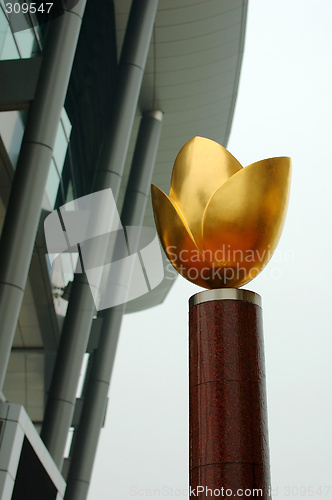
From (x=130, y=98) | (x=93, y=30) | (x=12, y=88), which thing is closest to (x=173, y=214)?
(x=12, y=88)

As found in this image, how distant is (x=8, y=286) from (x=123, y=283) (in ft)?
24.8

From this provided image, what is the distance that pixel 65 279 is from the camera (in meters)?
16.1

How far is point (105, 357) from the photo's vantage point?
1633cm

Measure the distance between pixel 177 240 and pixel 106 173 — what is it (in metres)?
9.08

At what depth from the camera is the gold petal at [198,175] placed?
4905mm

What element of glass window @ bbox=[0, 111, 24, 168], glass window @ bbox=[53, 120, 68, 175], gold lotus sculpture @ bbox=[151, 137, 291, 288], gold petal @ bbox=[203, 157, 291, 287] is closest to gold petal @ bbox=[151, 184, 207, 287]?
gold lotus sculpture @ bbox=[151, 137, 291, 288]

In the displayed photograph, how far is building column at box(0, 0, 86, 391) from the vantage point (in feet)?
29.3

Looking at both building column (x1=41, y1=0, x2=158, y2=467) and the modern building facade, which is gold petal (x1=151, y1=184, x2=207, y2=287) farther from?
building column (x1=41, y1=0, x2=158, y2=467)

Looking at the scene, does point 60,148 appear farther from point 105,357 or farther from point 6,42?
point 105,357

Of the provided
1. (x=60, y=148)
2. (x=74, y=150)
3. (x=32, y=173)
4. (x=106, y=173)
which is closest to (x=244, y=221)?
(x=32, y=173)

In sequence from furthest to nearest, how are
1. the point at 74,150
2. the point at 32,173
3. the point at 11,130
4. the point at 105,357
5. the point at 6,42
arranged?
the point at 74,150
the point at 105,357
the point at 11,130
the point at 6,42
the point at 32,173

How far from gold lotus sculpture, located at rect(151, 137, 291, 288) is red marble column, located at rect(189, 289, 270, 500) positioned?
203mm

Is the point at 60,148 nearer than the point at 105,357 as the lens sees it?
Yes

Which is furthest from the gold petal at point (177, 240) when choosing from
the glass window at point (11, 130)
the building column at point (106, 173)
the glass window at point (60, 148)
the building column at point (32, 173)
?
the glass window at point (60, 148)
